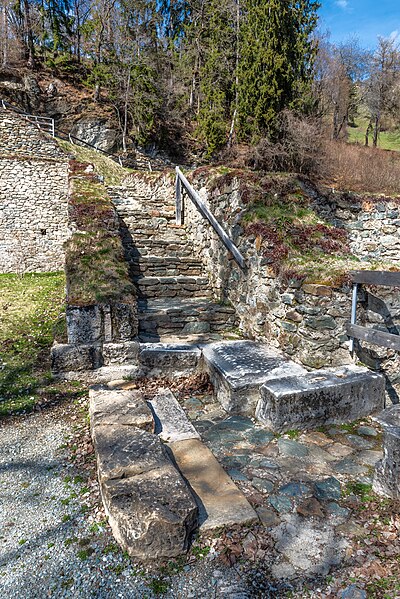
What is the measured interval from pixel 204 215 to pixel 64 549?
5071 millimetres

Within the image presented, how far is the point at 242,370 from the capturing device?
349cm

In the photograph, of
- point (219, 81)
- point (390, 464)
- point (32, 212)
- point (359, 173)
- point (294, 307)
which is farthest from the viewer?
point (219, 81)

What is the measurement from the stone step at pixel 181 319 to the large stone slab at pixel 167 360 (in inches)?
20.0

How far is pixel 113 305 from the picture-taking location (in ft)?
12.7

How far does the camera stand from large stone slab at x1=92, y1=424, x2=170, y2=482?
208 centimetres

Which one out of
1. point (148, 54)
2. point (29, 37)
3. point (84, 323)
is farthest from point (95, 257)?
point (29, 37)

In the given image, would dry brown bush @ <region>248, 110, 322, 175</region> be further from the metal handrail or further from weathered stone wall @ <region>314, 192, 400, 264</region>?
the metal handrail

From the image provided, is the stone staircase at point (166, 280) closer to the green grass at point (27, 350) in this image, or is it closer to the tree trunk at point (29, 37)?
the green grass at point (27, 350)

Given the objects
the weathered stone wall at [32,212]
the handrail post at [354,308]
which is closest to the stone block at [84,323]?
the handrail post at [354,308]

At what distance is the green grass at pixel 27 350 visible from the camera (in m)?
3.53

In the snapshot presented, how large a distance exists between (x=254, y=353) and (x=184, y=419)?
48.4 inches

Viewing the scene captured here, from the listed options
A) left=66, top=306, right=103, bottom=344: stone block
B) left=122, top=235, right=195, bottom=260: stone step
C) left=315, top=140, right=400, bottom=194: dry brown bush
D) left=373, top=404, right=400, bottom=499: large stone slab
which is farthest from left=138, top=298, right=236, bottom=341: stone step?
left=315, top=140, right=400, bottom=194: dry brown bush

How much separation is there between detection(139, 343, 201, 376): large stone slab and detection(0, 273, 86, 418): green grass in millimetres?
756

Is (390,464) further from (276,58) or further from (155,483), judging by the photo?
(276,58)
